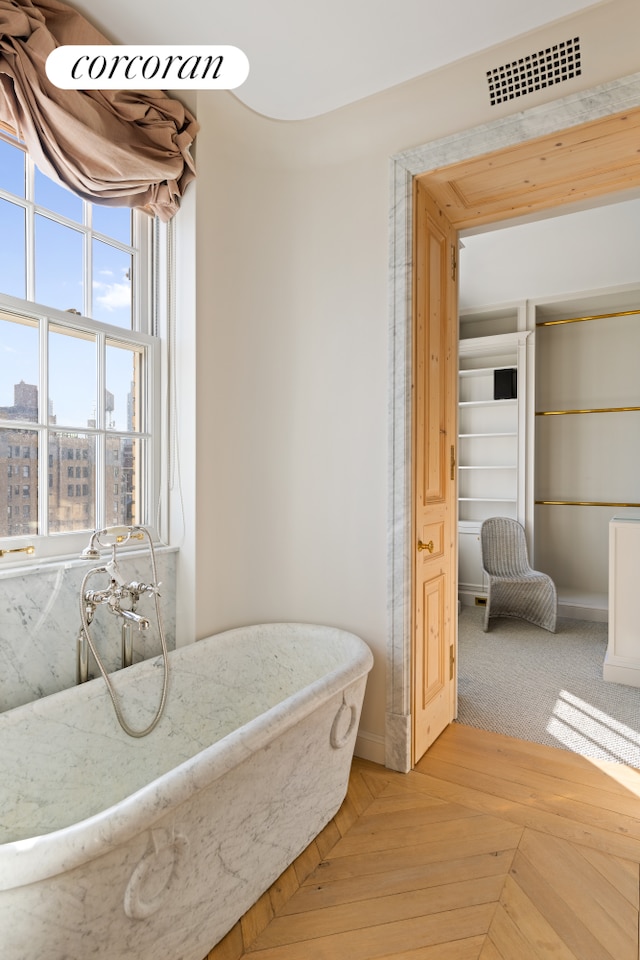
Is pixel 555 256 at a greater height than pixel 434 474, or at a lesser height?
greater

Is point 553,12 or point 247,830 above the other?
point 553,12

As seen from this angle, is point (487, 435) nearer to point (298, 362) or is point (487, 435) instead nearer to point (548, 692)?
point (548, 692)

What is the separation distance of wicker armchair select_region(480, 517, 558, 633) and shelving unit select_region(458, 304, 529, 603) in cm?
31

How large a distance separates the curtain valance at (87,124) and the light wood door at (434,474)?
3.22 ft

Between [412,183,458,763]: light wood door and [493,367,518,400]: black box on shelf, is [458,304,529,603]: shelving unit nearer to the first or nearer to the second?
[493,367,518,400]: black box on shelf

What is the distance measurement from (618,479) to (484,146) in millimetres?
3236

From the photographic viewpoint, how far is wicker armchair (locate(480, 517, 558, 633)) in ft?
13.1

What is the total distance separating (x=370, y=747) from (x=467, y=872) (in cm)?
68

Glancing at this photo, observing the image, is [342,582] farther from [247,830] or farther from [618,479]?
[618,479]

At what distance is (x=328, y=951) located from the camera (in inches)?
53.8

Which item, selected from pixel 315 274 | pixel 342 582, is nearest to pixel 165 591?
pixel 342 582

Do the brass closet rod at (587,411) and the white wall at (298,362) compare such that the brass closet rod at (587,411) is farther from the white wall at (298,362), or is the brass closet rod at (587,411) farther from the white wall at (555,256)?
the white wall at (298,362)

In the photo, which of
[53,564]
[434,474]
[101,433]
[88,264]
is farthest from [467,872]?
[88,264]

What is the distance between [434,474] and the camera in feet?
7.93
